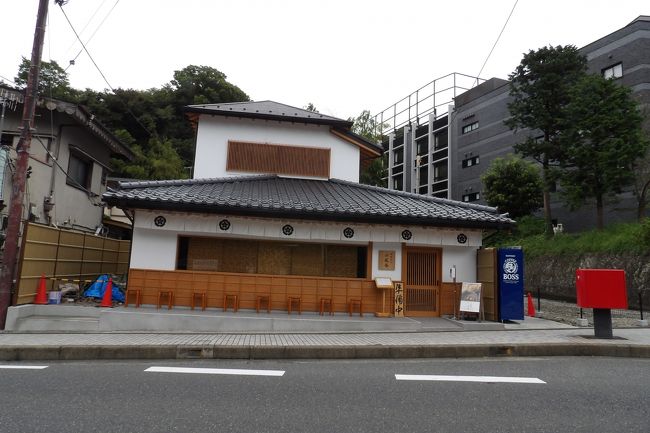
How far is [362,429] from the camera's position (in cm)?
386

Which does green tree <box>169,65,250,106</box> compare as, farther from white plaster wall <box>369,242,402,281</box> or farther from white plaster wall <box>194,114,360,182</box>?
white plaster wall <box>369,242,402,281</box>

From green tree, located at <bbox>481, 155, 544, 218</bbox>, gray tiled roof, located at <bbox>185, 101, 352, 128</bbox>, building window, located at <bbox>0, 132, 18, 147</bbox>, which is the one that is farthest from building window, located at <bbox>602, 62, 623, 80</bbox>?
building window, located at <bbox>0, 132, 18, 147</bbox>

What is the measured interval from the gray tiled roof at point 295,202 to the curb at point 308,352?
3900 millimetres

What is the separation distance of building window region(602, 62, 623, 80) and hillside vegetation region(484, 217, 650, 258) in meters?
9.88

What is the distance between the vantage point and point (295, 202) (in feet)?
36.3

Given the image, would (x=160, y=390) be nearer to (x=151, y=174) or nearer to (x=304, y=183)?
(x=304, y=183)

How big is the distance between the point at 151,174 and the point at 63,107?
40.4ft

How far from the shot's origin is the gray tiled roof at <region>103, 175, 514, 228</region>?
10.1 m

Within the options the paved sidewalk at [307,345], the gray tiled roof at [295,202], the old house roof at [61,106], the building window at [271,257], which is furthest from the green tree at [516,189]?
the old house roof at [61,106]

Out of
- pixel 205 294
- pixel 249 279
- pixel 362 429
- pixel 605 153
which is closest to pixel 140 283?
pixel 205 294

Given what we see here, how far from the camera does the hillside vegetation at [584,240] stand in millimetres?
16172

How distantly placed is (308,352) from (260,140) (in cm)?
911

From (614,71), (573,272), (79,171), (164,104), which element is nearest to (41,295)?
(79,171)

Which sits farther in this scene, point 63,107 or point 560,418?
point 63,107
